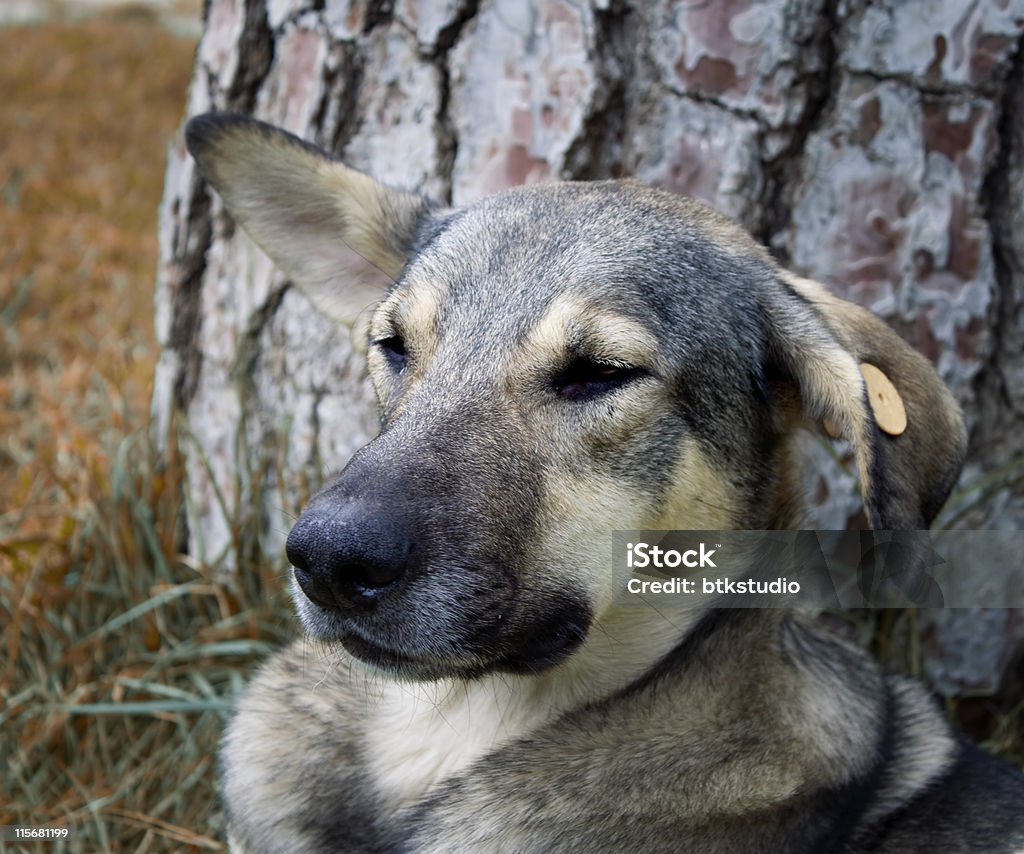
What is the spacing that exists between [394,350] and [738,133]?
1464 millimetres

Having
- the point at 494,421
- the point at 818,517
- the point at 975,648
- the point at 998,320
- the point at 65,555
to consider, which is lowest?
the point at 65,555

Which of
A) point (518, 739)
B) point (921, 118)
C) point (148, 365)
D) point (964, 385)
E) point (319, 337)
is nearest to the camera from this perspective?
point (518, 739)

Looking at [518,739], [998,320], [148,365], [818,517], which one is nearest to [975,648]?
[818,517]

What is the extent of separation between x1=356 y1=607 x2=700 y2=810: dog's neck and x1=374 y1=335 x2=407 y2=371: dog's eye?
0.79 meters

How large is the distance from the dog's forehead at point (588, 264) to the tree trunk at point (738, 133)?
2.67 ft

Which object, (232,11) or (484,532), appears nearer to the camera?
(484,532)

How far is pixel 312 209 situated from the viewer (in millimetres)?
3512

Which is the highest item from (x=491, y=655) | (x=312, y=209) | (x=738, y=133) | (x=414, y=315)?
(x=738, y=133)

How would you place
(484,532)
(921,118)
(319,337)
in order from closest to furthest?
1. (484,532)
2. (921,118)
3. (319,337)

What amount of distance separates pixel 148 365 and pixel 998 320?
382cm

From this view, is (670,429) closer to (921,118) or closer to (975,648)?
(921,118)

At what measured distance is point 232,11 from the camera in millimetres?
4340

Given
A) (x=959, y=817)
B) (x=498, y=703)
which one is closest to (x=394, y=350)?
(x=498, y=703)

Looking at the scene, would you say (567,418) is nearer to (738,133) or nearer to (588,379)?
(588,379)
